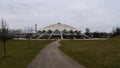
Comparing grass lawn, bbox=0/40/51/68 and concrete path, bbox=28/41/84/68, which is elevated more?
grass lawn, bbox=0/40/51/68

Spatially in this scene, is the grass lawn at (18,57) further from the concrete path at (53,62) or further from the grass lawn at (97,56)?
Answer: the grass lawn at (97,56)

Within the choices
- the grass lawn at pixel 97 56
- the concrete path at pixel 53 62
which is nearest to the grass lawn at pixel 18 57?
the concrete path at pixel 53 62

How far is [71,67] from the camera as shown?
17078 mm

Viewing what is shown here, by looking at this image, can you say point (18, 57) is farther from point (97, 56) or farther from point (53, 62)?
point (97, 56)

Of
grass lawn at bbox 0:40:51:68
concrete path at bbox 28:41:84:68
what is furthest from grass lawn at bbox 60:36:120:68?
grass lawn at bbox 0:40:51:68

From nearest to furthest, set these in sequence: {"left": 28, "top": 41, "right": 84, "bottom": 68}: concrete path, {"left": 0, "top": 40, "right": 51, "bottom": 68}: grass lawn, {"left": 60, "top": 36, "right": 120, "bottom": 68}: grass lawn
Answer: {"left": 28, "top": 41, "right": 84, "bottom": 68}: concrete path, {"left": 60, "top": 36, "right": 120, "bottom": 68}: grass lawn, {"left": 0, "top": 40, "right": 51, "bottom": 68}: grass lawn

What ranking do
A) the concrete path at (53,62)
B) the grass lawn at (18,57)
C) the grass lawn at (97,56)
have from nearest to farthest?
the concrete path at (53,62) < the grass lawn at (97,56) < the grass lawn at (18,57)

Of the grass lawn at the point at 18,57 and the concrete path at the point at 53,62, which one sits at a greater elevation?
the grass lawn at the point at 18,57

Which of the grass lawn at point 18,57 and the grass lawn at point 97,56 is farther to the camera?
the grass lawn at point 18,57

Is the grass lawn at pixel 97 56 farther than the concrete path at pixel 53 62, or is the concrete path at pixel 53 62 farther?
the grass lawn at pixel 97 56

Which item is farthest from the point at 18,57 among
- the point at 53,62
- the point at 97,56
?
the point at 97,56

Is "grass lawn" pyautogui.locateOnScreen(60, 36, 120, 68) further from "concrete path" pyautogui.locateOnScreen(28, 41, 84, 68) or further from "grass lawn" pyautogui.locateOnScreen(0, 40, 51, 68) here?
"grass lawn" pyautogui.locateOnScreen(0, 40, 51, 68)

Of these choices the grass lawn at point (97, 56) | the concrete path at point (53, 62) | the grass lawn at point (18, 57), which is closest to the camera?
the concrete path at point (53, 62)

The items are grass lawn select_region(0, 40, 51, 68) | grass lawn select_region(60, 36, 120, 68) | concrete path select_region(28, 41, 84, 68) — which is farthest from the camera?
grass lawn select_region(0, 40, 51, 68)
